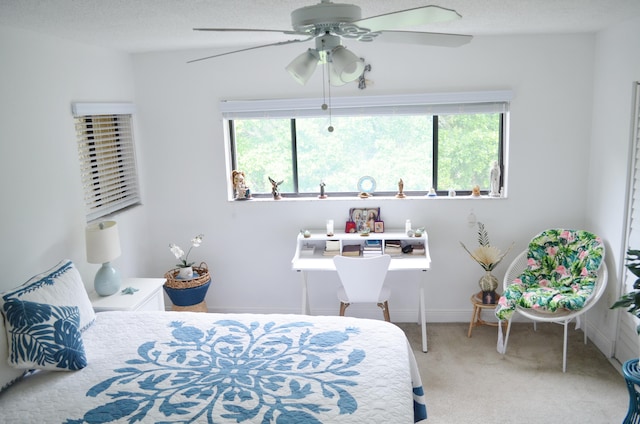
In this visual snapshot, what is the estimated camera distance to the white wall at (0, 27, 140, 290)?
304 centimetres

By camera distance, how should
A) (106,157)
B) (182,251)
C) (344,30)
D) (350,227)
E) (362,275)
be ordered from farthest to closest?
(182,251) < (350,227) < (106,157) < (362,275) < (344,30)

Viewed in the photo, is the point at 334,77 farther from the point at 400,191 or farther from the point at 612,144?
the point at 612,144

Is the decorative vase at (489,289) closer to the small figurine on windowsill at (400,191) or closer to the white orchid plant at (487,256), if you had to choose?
the white orchid plant at (487,256)

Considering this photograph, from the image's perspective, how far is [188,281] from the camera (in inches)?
168

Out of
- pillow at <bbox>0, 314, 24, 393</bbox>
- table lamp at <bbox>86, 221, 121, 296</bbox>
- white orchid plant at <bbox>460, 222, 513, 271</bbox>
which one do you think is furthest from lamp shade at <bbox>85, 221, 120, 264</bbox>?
white orchid plant at <bbox>460, 222, 513, 271</bbox>

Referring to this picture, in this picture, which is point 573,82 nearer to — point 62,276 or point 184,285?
point 184,285

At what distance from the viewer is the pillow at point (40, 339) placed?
2.54 meters

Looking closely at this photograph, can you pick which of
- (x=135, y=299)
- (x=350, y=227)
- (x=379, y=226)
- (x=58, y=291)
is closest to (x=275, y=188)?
(x=350, y=227)

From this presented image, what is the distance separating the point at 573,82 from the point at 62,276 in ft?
12.5

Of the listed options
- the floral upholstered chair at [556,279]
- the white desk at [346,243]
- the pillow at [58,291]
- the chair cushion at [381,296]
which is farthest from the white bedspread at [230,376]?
the floral upholstered chair at [556,279]

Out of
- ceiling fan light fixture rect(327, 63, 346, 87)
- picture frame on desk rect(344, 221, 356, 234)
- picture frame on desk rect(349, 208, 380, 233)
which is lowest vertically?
picture frame on desk rect(344, 221, 356, 234)

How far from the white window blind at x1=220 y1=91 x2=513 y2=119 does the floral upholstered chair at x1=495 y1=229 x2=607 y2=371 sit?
1.13 m

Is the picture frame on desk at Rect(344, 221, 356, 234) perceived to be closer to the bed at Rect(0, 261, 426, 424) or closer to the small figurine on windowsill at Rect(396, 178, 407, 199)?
the small figurine on windowsill at Rect(396, 178, 407, 199)

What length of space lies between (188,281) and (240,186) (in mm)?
914
